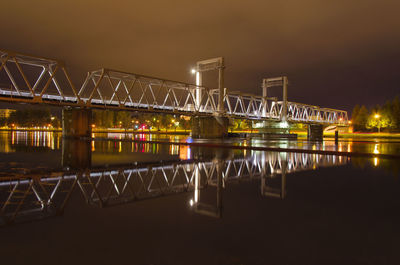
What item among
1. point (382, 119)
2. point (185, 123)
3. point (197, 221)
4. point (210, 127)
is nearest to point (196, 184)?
point (197, 221)

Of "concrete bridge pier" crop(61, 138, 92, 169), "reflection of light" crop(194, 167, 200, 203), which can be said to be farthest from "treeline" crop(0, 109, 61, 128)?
"reflection of light" crop(194, 167, 200, 203)

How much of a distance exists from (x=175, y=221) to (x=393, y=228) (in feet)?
14.0

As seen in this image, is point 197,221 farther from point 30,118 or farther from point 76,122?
point 30,118

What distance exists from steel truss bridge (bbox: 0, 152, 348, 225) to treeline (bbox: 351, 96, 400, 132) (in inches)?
3906

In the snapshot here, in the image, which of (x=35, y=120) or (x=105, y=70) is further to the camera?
(x=35, y=120)

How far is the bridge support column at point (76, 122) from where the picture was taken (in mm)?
43969

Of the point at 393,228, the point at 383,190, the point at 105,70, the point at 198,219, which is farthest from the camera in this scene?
the point at 105,70

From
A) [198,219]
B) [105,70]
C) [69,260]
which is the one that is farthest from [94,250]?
[105,70]

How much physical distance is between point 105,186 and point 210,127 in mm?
50245

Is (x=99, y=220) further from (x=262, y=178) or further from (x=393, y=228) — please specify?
(x=262, y=178)

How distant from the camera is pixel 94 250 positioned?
4.44 meters

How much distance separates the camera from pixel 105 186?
930 centimetres

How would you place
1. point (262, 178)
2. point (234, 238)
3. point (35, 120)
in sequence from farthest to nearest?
point (35, 120)
point (262, 178)
point (234, 238)

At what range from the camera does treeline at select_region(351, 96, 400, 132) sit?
102250 mm
